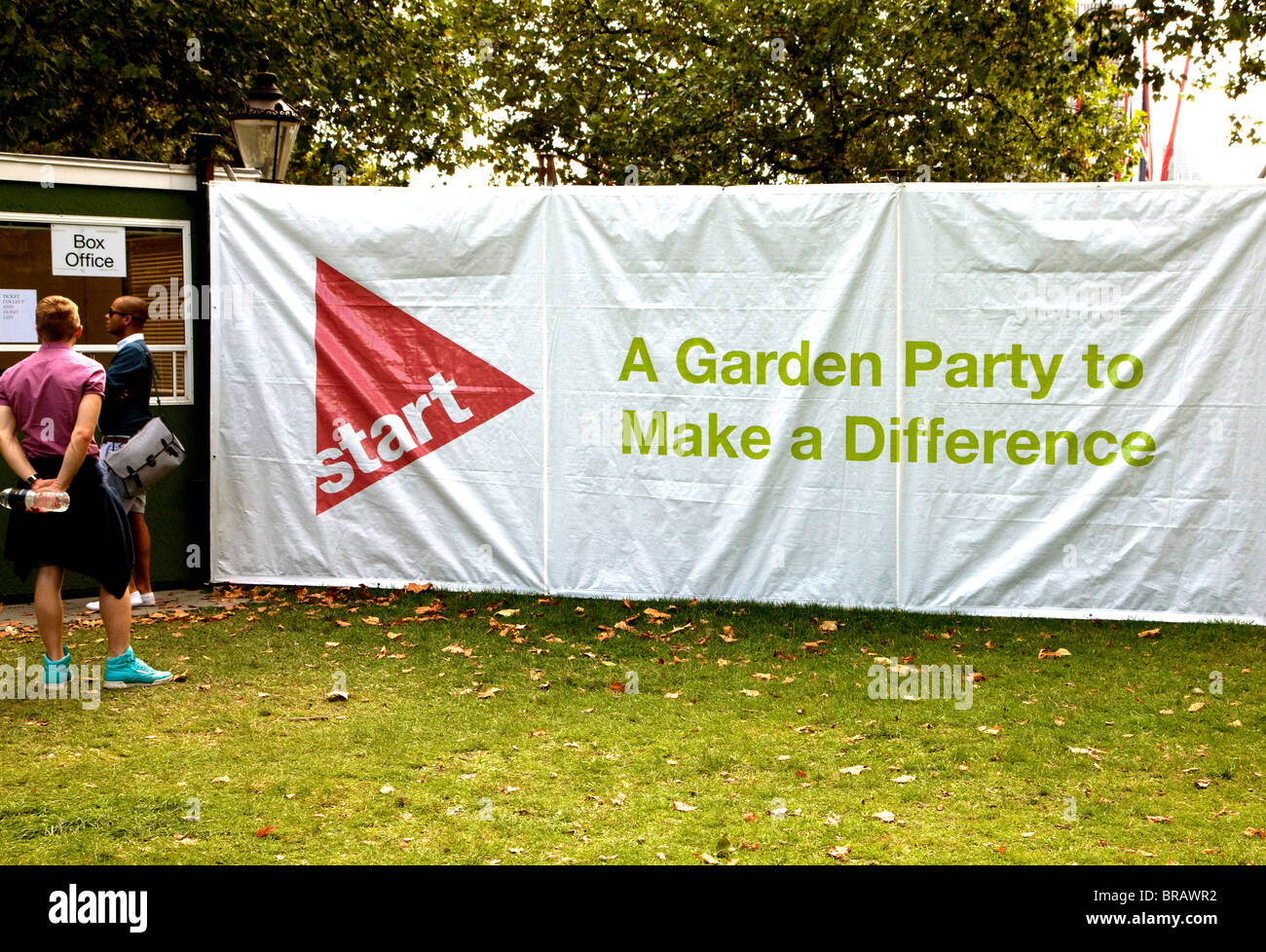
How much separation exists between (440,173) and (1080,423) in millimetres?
16381

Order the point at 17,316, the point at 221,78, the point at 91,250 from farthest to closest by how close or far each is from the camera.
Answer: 1. the point at 221,78
2. the point at 91,250
3. the point at 17,316

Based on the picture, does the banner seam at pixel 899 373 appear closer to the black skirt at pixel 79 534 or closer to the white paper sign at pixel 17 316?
the black skirt at pixel 79 534

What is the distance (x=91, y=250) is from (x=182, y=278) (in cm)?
68

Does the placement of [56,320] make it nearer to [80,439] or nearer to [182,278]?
[80,439]

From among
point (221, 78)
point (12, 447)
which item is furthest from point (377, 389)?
point (221, 78)

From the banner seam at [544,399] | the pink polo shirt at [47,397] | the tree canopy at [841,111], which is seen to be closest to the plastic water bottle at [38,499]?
the pink polo shirt at [47,397]

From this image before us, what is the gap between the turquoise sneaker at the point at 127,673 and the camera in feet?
22.8

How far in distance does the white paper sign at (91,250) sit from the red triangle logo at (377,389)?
1438 mm

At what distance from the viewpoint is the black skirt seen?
668cm

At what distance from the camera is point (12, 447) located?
21.5 feet

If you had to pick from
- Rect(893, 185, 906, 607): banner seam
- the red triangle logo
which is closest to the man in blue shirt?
the red triangle logo

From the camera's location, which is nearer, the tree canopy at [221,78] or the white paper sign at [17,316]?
the white paper sign at [17,316]

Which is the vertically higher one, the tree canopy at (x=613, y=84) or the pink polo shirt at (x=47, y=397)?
the tree canopy at (x=613, y=84)

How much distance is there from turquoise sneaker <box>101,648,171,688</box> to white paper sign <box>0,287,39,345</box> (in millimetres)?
3198
